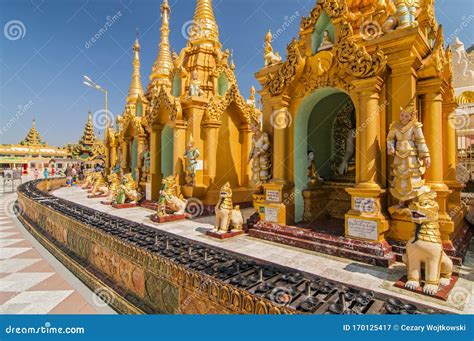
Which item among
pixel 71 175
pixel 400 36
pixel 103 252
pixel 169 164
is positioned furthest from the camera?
pixel 71 175

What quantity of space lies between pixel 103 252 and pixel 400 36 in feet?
24.9

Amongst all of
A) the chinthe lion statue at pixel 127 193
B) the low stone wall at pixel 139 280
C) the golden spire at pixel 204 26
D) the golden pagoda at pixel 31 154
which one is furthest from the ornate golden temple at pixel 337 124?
the golden pagoda at pixel 31 154

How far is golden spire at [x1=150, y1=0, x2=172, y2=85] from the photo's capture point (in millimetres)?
18906

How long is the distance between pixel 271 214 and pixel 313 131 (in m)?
3.14

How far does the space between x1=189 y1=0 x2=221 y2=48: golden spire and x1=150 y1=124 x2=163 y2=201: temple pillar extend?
487 centimetres

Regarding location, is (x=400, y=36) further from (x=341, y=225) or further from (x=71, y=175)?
(x=71, y=175)

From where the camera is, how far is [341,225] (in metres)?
7.36

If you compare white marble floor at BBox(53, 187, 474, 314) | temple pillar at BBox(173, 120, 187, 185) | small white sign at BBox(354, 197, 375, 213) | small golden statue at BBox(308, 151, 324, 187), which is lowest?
white marble floor at BBox(53, 187, 474, 314)

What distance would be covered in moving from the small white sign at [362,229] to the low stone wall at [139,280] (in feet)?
12.7

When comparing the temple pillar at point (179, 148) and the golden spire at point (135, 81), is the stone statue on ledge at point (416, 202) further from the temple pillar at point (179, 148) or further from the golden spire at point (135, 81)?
the golden spire at point (135, 81)

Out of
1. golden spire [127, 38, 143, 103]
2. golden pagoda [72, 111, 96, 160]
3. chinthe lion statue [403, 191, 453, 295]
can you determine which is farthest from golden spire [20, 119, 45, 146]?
chinthe lion statue [403, 191, 453, 295]

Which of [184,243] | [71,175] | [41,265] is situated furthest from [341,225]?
[71,175]

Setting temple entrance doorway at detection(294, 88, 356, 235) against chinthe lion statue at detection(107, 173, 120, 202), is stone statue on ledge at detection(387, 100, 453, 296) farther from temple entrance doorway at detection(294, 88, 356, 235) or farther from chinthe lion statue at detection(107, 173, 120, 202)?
chinthe lion statue at detection(107, 173, 120, 202)

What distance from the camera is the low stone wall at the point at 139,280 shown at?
292 centimetres
